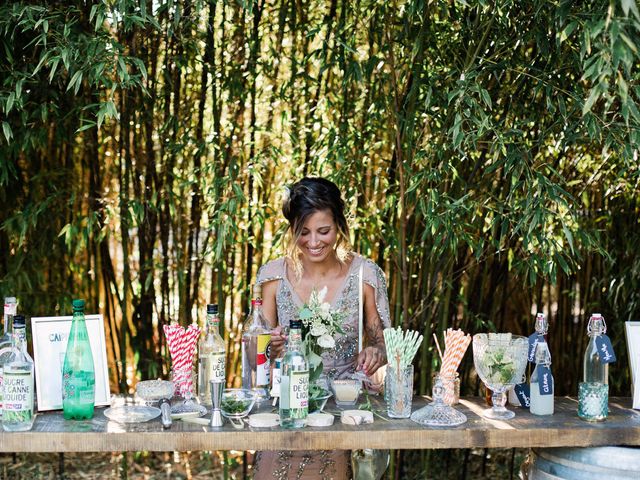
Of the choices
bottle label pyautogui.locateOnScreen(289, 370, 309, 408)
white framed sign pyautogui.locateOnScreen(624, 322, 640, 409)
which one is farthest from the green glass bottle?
white framed sign pyautogui.locateOnScreen(624, 322, 640, 409)

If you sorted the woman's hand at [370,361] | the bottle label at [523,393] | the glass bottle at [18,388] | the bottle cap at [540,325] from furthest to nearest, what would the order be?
the woman's hand at [370,361] < the bottle label at [523,393] < the bottle cap at [540,325] < the glass bottle at [18,388]

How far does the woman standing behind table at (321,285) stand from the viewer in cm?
261

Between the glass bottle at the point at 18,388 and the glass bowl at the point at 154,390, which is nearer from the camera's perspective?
the glass bottle at the point at 18,388

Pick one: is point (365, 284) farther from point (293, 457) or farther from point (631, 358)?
point (631, 358)

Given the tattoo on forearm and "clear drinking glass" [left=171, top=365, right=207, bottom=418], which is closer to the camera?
"clear drinking glass" [left=171, top=365, right=207, bottom=418]

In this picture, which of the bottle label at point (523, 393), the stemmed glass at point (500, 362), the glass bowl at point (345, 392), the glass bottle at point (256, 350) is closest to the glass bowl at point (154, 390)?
the glass bottle at point (256, 350)

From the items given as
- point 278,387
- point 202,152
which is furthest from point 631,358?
point 202,152

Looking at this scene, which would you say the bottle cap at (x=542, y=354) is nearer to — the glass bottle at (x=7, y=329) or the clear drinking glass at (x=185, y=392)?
the clear drinking glass at (x=185, y=392)

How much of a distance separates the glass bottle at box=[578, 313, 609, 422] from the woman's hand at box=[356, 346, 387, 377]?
0.64 metres

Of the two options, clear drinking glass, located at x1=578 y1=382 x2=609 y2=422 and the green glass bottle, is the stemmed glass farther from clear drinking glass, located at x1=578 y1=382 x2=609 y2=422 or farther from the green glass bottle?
the green glass bottle

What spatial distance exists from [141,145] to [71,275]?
0.71 meters

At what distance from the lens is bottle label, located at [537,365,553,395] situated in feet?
7.49

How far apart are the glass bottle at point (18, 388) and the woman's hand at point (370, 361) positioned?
103cm

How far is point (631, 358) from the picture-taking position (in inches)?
95.5
